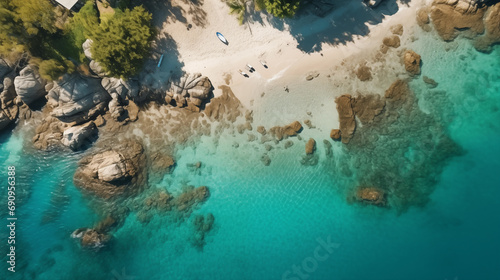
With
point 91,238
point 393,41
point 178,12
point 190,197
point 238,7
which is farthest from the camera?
point 190,197

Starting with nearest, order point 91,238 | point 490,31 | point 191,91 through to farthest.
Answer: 1. point 490,31
2. point 191,91
3. point 91,238

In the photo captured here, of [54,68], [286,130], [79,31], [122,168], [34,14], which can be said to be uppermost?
[34,14]

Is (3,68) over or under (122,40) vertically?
under

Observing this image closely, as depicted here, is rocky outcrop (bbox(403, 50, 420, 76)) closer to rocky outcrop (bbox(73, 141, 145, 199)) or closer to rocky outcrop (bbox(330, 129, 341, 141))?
rocky outcrop (bbox(330, 129, 341, 141))

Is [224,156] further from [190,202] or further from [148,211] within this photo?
[148,211]

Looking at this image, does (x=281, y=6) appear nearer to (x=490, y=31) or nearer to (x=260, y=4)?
(x=260, y=4)

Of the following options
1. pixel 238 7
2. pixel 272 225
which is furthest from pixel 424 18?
pixel 272 225

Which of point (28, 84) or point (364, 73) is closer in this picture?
point (28, 84)

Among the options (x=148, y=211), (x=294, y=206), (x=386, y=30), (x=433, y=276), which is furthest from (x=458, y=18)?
(x=148, y=211)
